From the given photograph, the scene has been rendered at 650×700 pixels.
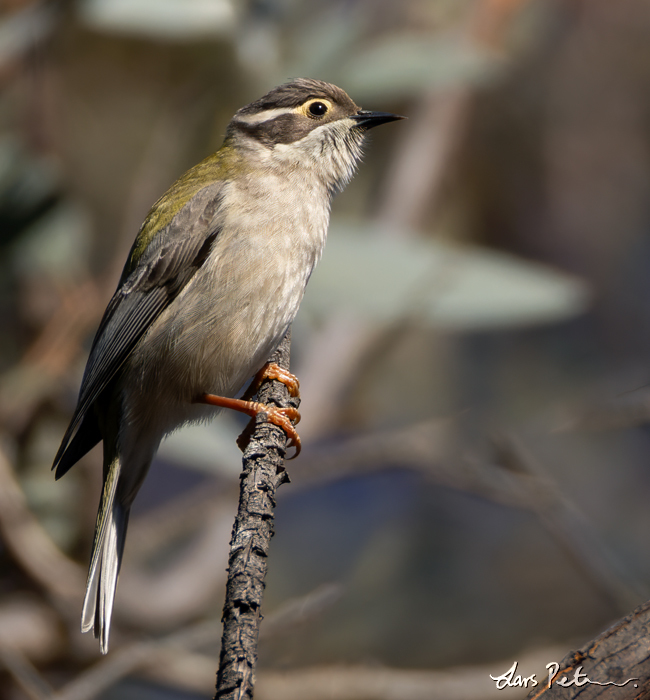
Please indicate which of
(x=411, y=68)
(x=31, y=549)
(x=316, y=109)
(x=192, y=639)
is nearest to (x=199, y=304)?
(x=316, y=109)

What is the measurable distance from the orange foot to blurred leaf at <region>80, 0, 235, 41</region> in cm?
277

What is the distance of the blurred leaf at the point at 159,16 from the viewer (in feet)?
17.2

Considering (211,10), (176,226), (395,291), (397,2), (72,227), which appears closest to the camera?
(176,226)

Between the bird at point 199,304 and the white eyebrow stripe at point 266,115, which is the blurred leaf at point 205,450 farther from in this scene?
the white eyebrow stripe at point 266,115

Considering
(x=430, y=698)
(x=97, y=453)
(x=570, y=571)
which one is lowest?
(x=430, y=698)

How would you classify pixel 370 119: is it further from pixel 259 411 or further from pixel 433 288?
pixel 259 411

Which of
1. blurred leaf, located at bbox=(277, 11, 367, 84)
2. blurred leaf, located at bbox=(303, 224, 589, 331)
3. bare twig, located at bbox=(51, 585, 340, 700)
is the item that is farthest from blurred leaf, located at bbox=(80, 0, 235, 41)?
bare twig, located at bbox=(51, 585, 340, 700)

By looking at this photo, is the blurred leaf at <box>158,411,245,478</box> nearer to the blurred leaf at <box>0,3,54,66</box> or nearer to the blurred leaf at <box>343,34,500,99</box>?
the blurred leaf at <box>343,34,500,99</box>

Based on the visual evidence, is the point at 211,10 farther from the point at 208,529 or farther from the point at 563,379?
the point at 563,379

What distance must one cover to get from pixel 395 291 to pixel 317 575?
3.15 metres

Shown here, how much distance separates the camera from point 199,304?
3.52m

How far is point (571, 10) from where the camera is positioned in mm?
8328

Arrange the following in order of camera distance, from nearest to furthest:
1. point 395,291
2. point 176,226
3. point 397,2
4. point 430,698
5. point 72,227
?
point 176,226
point 430,698
point 395,291
point 72,227
point 397,2

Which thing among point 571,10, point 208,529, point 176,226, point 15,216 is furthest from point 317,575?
point 571,10
